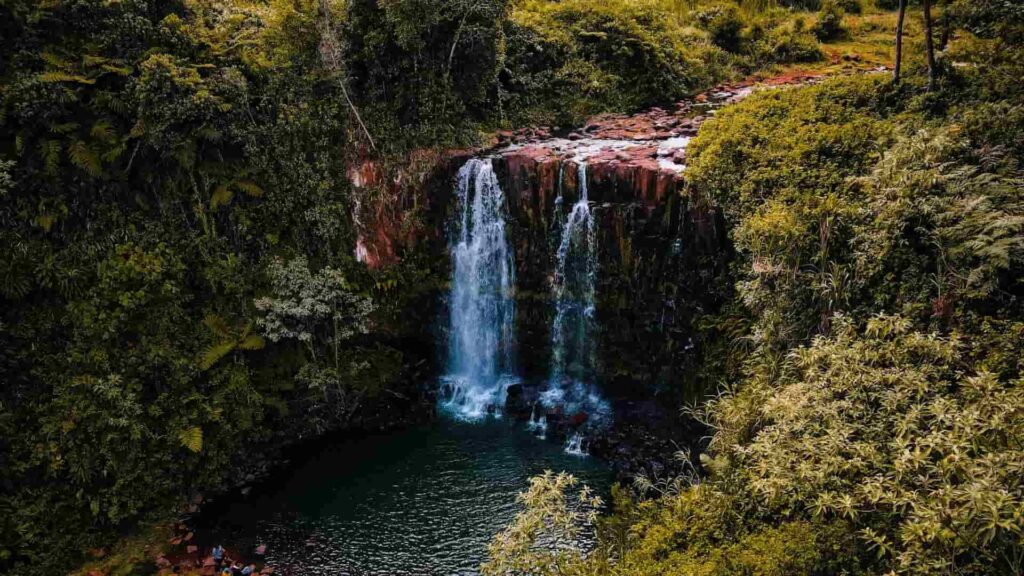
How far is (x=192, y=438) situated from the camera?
1312 cm

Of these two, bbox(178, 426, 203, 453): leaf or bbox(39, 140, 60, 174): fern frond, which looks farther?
bbox(178, 426, 203, 453): leaf

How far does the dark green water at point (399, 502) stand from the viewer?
12.3 metres

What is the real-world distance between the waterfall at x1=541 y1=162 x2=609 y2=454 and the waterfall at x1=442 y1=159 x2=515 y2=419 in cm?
146

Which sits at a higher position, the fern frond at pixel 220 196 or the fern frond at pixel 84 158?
the fern frond at pixel 84 158

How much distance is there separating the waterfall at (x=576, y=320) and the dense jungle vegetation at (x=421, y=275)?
3.14 meters

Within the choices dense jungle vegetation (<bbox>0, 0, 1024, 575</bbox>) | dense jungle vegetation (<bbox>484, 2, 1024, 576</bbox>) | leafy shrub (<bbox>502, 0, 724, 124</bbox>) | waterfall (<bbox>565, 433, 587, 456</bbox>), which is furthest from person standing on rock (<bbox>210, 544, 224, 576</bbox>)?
leafy shrub (<bbox>502, 0, 724, 124</bbox>)

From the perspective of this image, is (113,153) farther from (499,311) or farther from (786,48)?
(786,48)

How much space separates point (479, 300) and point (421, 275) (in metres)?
1.88

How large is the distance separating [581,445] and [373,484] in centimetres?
532

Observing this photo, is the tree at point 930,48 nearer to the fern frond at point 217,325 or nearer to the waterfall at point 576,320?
the waterfall at point 576,320

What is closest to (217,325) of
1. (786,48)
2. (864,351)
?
(864,351)

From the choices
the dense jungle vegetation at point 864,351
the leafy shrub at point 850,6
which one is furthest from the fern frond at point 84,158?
the leafy shrub at point 850,6

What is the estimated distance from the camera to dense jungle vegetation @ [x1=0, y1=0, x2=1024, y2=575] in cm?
742

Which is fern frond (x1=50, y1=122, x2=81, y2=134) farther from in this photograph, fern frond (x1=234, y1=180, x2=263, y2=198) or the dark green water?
the dark green water
